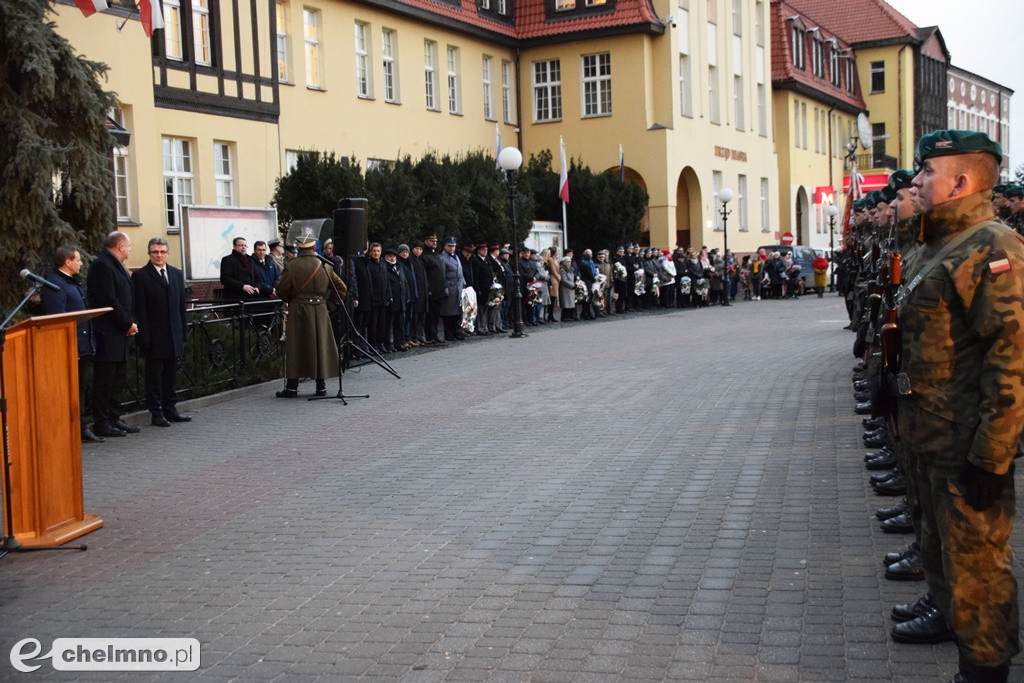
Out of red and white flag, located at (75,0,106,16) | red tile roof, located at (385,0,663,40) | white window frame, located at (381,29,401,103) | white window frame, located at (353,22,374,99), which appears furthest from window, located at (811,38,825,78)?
red and white flag, located at (75,0,106,16)

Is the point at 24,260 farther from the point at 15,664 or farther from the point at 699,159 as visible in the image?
the point at 699,159

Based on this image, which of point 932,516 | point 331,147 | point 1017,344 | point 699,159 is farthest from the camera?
point 699,159

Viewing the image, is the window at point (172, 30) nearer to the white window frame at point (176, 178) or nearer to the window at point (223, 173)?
the white window frame at point (176, 178)

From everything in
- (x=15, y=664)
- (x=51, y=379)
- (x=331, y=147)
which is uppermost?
(x=331, y=147)

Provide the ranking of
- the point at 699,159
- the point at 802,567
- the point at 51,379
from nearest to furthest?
the point at 802,567 → the point at 51,379 → the point at 699,159

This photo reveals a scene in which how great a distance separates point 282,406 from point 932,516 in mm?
10599

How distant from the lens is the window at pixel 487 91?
136 feet

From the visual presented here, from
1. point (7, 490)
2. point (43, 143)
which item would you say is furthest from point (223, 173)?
point (7, 490)

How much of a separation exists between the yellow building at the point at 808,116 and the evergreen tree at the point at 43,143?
38210mm

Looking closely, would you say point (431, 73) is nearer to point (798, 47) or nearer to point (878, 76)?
point (798, 47)

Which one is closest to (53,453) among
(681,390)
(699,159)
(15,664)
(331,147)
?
(15,664)

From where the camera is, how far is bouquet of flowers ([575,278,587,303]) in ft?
101

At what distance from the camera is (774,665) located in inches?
192

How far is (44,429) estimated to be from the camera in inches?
290
